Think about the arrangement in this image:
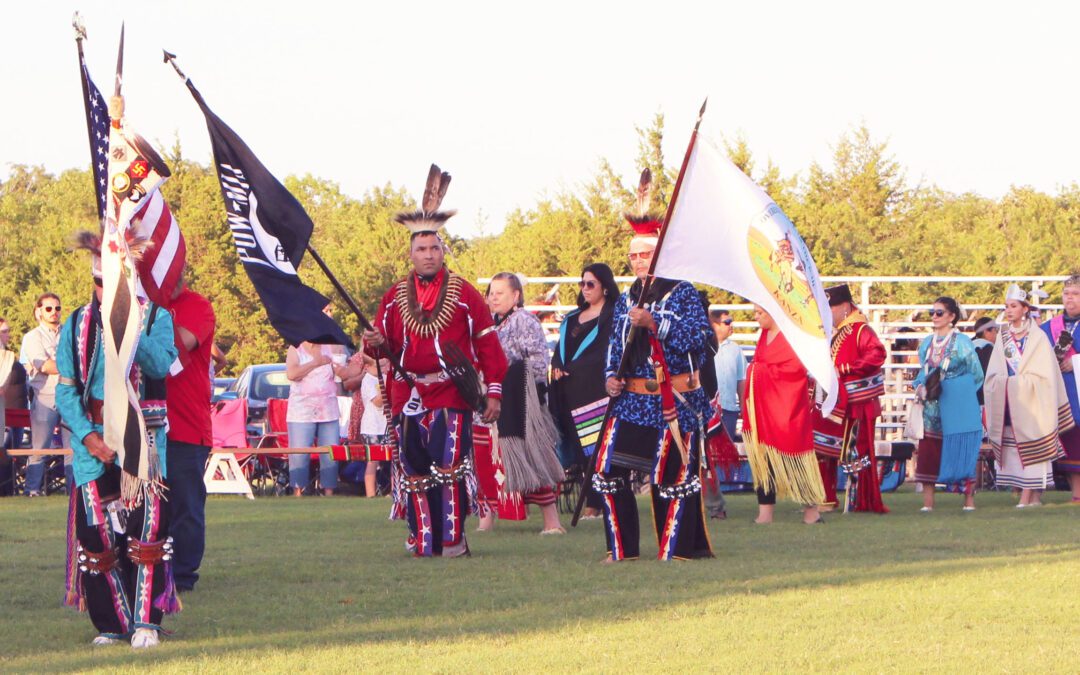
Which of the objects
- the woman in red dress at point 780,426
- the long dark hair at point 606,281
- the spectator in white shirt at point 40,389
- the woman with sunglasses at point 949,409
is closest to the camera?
the long dark hair at point 606,281

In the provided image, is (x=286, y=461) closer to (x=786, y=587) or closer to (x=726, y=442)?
(x=726, y=442)

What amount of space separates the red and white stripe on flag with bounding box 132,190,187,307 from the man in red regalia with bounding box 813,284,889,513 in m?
6.36

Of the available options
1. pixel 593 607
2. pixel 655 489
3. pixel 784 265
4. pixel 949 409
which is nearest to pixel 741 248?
pixel 784 265

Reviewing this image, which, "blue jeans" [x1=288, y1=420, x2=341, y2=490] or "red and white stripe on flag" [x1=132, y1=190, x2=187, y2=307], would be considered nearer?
"red and white stripe on flag" [x1=132, y1=190, x2=187, y2=307]

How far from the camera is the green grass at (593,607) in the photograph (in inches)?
222

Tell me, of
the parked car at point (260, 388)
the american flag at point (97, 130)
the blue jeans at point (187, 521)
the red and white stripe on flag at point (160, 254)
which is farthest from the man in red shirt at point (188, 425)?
the parked car at point (260, 388)

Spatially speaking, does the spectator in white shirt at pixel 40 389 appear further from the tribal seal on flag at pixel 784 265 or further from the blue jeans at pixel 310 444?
the tribal seal on flag at pixel 784 265

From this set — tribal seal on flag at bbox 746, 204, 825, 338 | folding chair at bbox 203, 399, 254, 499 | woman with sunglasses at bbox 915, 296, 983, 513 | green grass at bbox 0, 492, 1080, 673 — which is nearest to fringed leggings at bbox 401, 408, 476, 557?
green grass at bbox 0, 492, 1080, 673

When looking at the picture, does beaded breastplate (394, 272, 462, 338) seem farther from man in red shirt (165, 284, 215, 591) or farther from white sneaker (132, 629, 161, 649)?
white sneaker (132, 629, 161, 649)

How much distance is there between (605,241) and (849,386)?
2093 centimetres

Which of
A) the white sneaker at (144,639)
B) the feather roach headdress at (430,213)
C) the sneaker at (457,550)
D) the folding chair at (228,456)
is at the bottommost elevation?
the white sneaker at (144,639)

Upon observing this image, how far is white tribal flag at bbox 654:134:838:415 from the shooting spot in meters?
7.86

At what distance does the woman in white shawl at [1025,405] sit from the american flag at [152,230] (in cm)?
846

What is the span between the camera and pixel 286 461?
57.7ft
